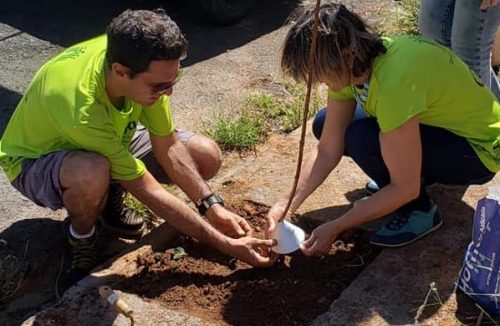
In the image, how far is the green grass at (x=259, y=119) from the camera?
4.34 metres

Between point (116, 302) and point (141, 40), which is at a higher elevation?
point (141, 40)

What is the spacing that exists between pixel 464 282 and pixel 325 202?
88 centimetres

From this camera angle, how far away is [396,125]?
2.83 metres

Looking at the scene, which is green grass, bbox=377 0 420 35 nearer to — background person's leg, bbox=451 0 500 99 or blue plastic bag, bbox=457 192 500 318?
background person's leg, bbox=451 0 500 99

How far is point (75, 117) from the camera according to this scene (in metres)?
2.99

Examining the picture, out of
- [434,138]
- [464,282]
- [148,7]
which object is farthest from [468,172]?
[148,7]

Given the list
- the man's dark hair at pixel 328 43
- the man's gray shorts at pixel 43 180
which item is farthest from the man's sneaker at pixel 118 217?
the man's dark hair at pixel 328 43

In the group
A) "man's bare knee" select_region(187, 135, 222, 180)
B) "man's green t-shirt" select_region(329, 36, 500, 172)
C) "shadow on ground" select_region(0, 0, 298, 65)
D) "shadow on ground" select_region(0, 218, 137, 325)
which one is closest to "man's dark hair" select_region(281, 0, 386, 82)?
"man's green t-shirt" select_region(329, 36, 500, 172)

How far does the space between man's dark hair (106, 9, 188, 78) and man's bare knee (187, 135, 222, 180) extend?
75 centimetres

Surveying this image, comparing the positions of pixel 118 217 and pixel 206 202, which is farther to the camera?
pixel 118 217

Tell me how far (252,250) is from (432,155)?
2.57 ft

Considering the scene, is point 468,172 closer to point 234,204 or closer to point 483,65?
point 483,65

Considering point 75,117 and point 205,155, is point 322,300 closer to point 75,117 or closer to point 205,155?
point 205,155

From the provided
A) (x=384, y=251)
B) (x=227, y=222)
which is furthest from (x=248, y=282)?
(x=384, y=251)
